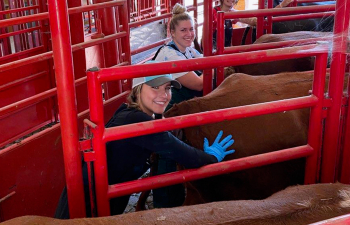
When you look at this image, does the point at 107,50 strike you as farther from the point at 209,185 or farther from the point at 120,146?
the point at 120,146

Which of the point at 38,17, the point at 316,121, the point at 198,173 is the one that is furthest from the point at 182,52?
the point at 198,173

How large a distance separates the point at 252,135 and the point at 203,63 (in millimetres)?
949

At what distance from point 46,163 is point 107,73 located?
1753 millimetres

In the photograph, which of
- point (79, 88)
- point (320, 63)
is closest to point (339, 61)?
point (320, 63)

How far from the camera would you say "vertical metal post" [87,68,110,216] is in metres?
1.97

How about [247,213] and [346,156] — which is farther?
[346,156]

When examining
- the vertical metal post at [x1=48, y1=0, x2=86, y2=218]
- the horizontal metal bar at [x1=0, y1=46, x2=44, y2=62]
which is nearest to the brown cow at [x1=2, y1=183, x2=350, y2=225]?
the vertical metal post at [x1=48, y1=0, x2=86, y2=218]

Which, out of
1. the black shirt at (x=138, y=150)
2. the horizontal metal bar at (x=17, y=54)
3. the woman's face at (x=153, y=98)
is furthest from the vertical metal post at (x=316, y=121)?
the horizontal metal bar at (x=17, y=54)

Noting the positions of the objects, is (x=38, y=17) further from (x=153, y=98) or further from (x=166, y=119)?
(x=166, y=119)

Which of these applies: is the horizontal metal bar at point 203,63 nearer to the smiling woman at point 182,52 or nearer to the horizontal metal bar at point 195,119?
the horizontal metal bar at point 195,119

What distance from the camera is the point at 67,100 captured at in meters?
1.92

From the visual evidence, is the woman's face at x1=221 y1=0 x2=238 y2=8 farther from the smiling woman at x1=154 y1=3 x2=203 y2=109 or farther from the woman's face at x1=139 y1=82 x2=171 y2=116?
the woman's face at x1=139 y1=82 x2=171 y2=116

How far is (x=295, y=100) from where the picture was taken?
8.01 ft

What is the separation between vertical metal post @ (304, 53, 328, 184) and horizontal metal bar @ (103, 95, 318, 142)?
46mm
